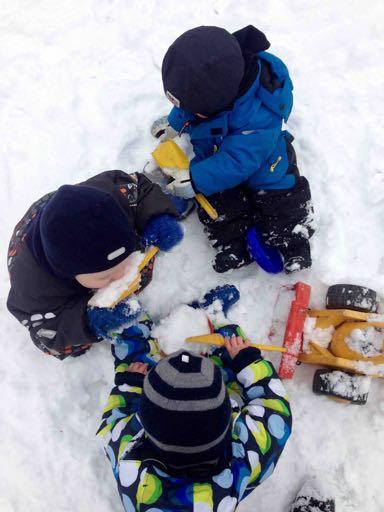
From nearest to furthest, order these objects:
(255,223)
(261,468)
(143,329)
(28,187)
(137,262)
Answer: (261,468) → (137,262) → (143,329) → (255,223) → (28,187)

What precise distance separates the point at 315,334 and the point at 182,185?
0.74 metres

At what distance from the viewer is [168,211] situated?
1615mm

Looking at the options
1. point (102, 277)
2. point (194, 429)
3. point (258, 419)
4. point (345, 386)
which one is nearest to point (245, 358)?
point (258, 419)

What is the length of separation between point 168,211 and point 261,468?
0.88 m

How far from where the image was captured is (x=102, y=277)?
4.41 ft

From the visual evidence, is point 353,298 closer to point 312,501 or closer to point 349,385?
point 349,385

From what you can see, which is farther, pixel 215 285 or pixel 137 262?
pixel 215 285

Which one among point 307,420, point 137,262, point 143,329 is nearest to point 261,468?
point 307,420

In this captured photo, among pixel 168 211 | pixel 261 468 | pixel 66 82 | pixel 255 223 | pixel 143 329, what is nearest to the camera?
pixel 261 468

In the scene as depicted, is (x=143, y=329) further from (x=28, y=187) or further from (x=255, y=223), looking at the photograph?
(x=28, y=187)

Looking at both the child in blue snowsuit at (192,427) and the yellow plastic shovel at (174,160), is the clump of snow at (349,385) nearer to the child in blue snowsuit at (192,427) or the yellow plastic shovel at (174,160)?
the child in blue snowsuit at (192,427)

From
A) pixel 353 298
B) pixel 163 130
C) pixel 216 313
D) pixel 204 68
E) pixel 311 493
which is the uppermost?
pixel 204 68

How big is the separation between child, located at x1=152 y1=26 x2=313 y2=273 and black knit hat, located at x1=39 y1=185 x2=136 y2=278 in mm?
530

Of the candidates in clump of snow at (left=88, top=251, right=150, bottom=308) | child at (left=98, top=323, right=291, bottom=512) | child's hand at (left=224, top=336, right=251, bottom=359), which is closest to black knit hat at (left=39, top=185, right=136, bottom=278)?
clump of snow at (left=88, top=251, right=150, bottom=308)
